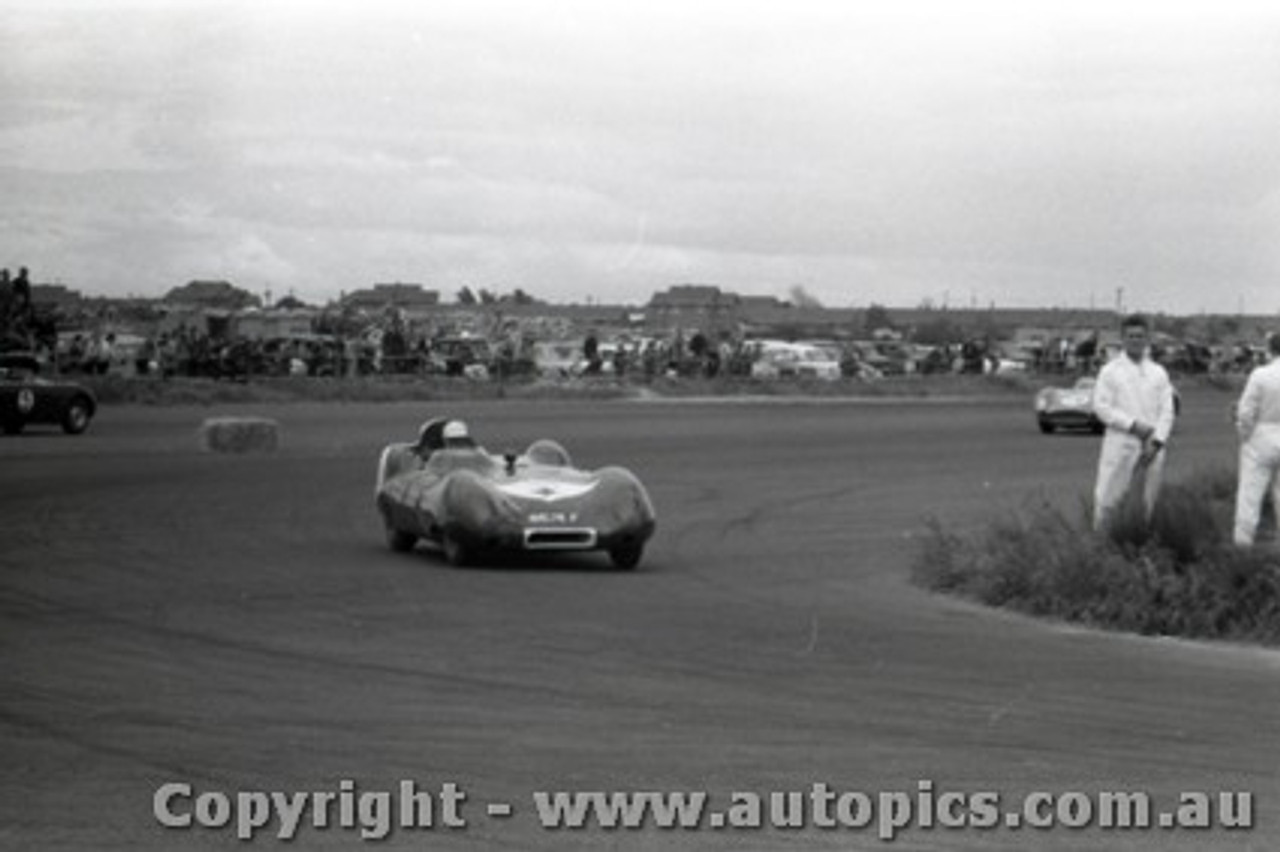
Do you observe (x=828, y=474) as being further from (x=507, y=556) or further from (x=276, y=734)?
(x=276, y=734)

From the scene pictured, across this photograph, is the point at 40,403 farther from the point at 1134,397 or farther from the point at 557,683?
the point at 557,683

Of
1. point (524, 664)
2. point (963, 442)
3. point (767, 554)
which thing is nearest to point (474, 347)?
point (963, 442)

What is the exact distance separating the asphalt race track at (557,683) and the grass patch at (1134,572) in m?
0.37

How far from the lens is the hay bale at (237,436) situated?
3241 cm

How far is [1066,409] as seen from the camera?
4278 centimetres

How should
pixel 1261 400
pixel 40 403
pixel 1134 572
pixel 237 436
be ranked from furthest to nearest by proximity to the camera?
pixel 40 403, pixel 237 436, pixel 1261 400, pixel 1134 572

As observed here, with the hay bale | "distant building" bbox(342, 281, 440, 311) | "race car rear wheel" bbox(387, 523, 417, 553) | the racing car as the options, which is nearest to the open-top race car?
"race car rear wheel" bbox(387, 523, 417, 553)

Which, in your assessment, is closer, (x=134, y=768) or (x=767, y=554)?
(x=134, y=768)

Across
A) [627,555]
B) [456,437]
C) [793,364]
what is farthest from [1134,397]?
[793,364]

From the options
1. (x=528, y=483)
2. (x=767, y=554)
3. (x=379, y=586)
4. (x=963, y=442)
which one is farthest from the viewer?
(x=963, y=442)

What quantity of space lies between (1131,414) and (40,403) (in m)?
23.3

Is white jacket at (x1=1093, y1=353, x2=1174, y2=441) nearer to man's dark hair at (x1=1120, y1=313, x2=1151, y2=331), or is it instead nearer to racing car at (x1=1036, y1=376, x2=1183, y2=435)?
man's dark hair at (x1=1120, y1=313, x2=1151, y2=331)

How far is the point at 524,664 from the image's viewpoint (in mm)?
11789

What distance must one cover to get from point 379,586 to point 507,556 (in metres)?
2.49
